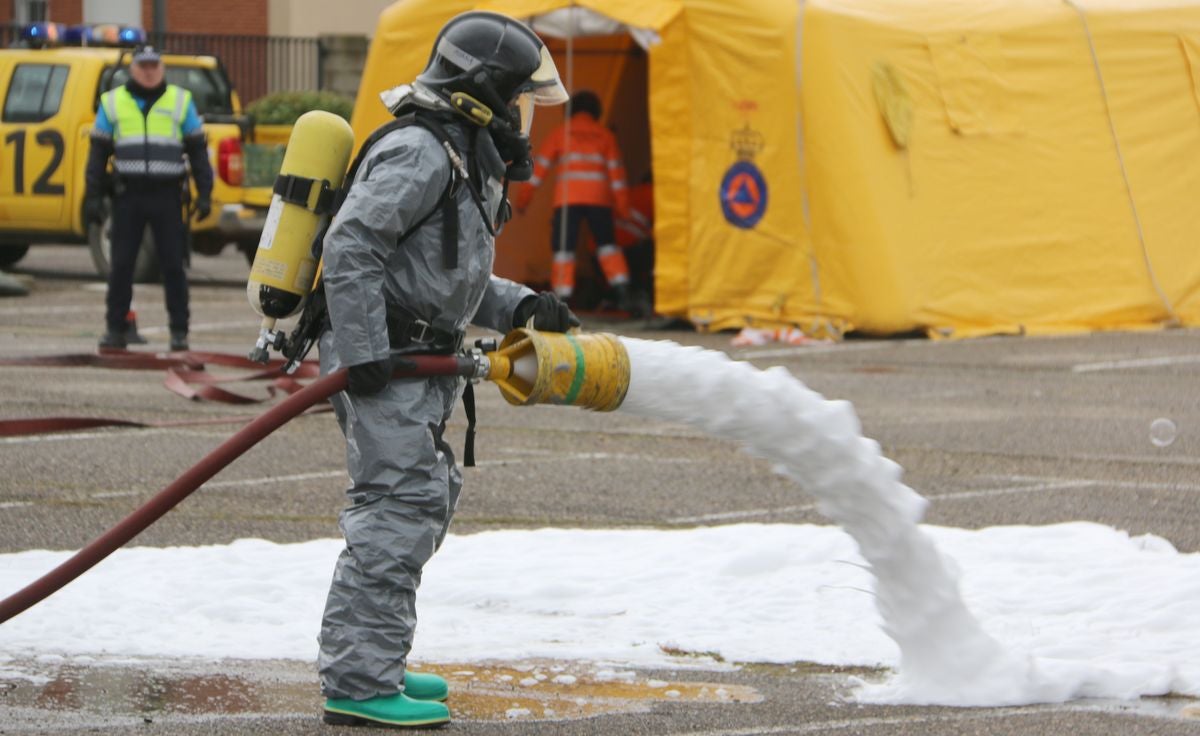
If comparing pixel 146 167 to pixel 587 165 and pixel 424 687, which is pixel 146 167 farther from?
pixel 424 687

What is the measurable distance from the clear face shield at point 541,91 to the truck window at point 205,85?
1573 cm

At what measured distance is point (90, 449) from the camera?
31.9 feet

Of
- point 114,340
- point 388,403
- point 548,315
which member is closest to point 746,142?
point 114,340

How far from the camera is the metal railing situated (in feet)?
118

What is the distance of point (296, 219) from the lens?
5125 millimetres

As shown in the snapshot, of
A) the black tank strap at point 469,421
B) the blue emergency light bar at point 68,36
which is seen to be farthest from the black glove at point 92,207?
the black tank strap at point 469,421

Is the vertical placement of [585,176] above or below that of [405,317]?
below

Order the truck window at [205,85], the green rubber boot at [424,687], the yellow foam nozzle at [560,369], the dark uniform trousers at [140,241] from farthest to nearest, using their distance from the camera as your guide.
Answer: the truck window at [205,85]
the dark uniform trousers at [140,241]
the green rubber boot at [424,687]
the yellow foam nozzle at [560,369]

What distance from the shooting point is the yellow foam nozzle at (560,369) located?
16.9 ft

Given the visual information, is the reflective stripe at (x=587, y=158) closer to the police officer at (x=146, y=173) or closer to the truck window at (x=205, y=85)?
the police officer at (x=146, y=173)

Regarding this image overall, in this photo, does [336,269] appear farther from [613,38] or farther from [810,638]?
[613,38]

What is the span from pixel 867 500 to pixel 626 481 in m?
3.70

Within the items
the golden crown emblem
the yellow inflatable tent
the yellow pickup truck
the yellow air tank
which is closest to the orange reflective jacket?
the yellow inflatable tent

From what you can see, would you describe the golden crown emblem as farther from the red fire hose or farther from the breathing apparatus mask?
the red fire hose
